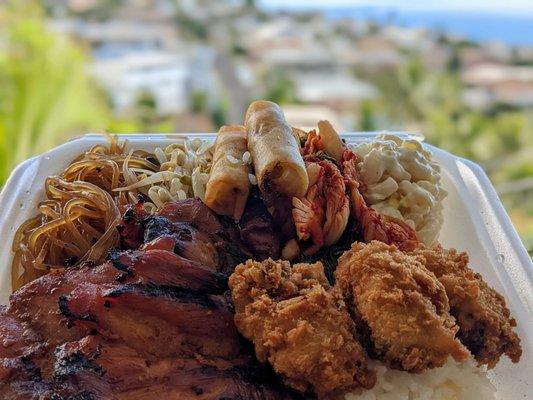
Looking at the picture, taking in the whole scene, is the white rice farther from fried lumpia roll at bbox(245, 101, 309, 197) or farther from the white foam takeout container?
fried lumpia roll at bbox(245, 101, 309, 197)

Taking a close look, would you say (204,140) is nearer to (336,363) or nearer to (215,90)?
(336,363)

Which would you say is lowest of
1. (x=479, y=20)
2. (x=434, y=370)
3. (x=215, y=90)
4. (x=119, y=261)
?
(x=479, y=20)

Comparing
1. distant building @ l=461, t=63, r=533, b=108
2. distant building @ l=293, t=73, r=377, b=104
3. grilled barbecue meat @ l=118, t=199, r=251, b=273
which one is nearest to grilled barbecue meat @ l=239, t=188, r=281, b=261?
grilled barbecue meat @ l=118, t=199, r=251, b=273

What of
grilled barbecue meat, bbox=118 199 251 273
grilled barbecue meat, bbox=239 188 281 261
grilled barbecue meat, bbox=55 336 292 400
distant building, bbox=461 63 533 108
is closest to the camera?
grilled barbecue meat, bbox=55 336 292 400

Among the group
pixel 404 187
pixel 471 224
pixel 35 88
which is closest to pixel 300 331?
pixel 404 187

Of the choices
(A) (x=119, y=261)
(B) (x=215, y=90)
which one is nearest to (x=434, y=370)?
(A) (x=119, y=261)
